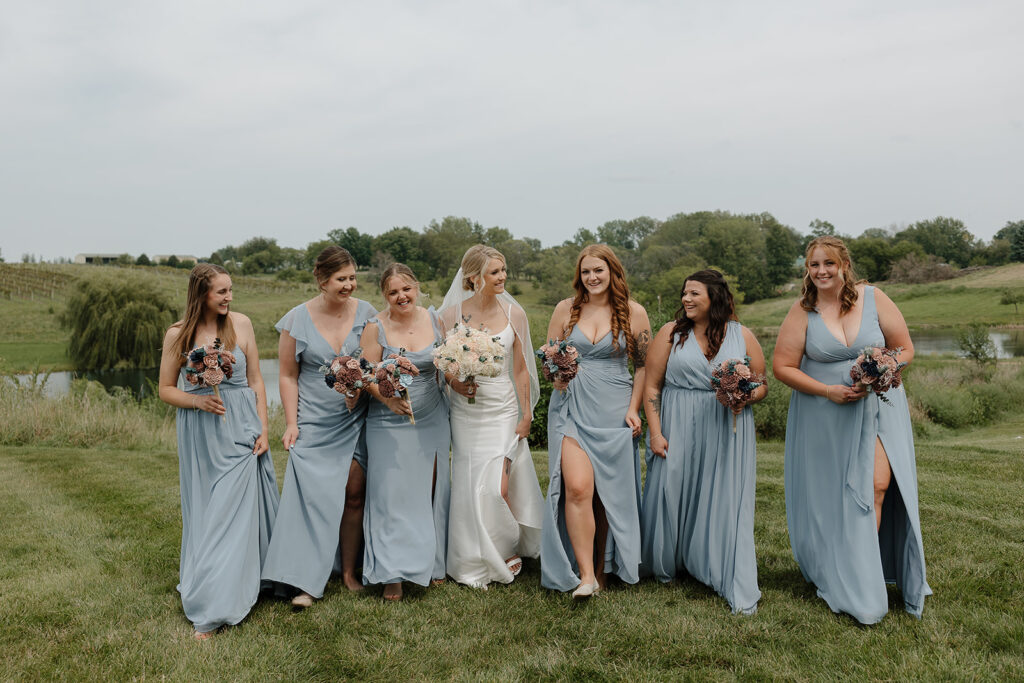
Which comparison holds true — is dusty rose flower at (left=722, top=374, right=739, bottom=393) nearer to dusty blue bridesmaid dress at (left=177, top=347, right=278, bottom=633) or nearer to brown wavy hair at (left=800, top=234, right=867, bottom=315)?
brown wavy hair at (left=800, top=234, right=867, bottom=315)

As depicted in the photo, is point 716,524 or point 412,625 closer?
point 412,625

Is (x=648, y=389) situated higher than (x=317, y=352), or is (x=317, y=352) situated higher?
(x=317, y=352)

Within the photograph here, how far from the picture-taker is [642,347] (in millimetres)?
5906

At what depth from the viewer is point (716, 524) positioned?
5.50 metres

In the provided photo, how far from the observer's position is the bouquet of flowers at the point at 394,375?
213 inches

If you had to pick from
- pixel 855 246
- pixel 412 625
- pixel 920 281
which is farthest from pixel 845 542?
pixel 855 246

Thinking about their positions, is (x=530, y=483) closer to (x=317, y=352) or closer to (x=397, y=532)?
(x=397, y=532)

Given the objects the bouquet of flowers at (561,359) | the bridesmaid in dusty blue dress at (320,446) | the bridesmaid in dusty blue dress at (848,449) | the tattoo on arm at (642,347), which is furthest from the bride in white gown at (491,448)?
the bridesmaid in dusty blue dress at (848,449)

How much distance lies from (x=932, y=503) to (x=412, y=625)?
606 centimetres

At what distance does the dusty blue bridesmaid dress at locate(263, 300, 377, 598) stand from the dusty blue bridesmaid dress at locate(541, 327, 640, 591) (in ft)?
5.36

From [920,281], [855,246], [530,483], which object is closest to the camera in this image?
[530,483]

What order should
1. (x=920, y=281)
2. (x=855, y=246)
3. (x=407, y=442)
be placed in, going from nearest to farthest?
(x=407, y=442) → (x=920, y=281) → (x=855, y=246)

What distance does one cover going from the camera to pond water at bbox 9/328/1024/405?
32625 millimetres

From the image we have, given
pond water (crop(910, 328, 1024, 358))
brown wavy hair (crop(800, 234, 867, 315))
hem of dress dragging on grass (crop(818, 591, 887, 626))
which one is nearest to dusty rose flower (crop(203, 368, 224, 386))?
→ brown wavy hair (crop(800, 234, 867, 315))
